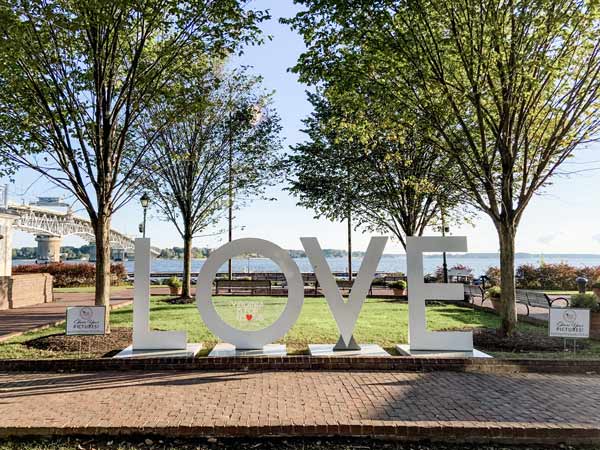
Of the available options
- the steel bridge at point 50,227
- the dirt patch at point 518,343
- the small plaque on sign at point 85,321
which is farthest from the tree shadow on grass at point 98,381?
the steel bridge at point 50,227

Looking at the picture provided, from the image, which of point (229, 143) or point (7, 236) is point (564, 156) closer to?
point (229, 143)

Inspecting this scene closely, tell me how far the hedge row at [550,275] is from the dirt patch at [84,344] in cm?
2144

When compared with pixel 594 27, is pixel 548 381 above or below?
below

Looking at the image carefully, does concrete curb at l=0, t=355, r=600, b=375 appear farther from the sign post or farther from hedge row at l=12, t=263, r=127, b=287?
hedge row at l=12, t=263, r=127, b=287

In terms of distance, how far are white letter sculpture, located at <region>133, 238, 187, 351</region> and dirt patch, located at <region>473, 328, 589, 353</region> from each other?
613 centimetres

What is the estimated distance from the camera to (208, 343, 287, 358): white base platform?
7.92 meters

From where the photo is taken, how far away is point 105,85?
32.8 ft

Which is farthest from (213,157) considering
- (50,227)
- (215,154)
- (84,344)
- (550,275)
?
(50,227)

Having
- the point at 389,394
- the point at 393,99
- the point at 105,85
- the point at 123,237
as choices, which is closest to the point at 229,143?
the point at 105,85

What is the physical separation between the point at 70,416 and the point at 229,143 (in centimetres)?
1490

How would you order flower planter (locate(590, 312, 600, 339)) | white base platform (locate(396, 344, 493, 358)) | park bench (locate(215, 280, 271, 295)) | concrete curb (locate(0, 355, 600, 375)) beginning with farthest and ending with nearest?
1. park bench (locate(215, 280, 271, 295))
2. flower planter (locate(590, 312, 600, 339))
3. white base platform (locate(396, 344, 493, 358))
4. concrete curb (locate(0, 355, 600, 375))

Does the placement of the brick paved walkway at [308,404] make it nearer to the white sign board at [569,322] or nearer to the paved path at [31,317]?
the white sign board at [569,322]

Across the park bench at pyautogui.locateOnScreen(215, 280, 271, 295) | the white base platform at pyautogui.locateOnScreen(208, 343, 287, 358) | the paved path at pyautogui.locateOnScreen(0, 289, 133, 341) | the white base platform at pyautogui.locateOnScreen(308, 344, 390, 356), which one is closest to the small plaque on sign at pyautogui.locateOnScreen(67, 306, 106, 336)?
the white base platform at pyautogui.locateOnScreen(208, 343, 287, 358)

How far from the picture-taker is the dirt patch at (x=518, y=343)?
8.74 m
